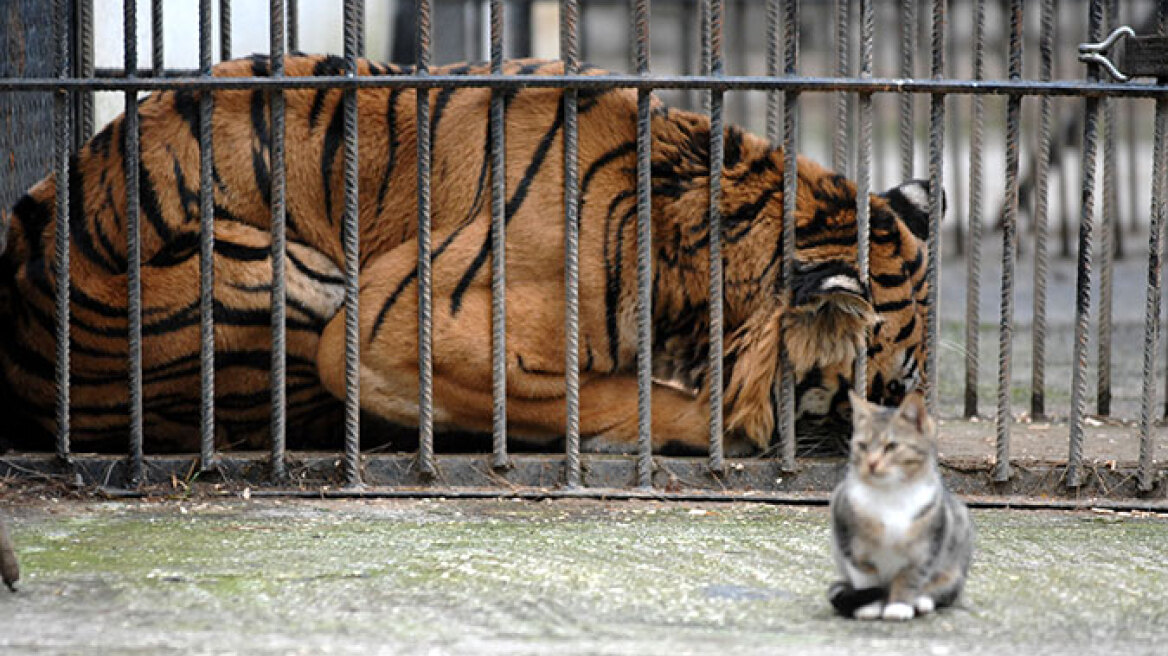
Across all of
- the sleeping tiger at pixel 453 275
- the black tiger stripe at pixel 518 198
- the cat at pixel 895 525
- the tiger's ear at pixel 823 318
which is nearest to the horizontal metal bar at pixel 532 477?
the sleeping tiger at pixel 453 275

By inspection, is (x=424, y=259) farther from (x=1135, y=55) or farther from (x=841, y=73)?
(x=1135, y=55)

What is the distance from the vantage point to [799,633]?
3375 millimetres

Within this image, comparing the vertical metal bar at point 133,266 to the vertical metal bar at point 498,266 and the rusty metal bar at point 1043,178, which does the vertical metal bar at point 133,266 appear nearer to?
the vertical metal bar at point 498,266

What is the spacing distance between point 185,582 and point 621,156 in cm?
218

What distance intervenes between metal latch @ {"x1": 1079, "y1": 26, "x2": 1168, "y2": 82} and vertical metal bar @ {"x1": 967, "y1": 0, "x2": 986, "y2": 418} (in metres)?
0.60

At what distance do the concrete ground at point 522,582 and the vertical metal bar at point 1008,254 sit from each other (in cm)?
25

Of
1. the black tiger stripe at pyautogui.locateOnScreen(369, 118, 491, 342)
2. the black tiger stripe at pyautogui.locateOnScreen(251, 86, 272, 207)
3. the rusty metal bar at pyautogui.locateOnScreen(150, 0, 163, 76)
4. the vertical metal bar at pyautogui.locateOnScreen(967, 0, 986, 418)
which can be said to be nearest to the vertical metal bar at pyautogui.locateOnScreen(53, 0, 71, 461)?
the rusty metal bar at pyautogui.locateOnScreen(150, 0, 163, 76)

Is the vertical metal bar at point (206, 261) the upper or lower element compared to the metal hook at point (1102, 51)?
lower

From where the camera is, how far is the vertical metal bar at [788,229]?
4.93 metres

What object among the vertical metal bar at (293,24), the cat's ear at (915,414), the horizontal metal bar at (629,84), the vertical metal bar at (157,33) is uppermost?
the vertical metal bar at (293,24)

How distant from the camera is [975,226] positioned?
19.2 ft

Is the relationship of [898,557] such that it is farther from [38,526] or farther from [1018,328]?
[1018,328]

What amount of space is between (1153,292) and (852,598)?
2.01m

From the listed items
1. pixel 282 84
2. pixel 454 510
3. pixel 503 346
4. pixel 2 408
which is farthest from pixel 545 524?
pixel 2 408
